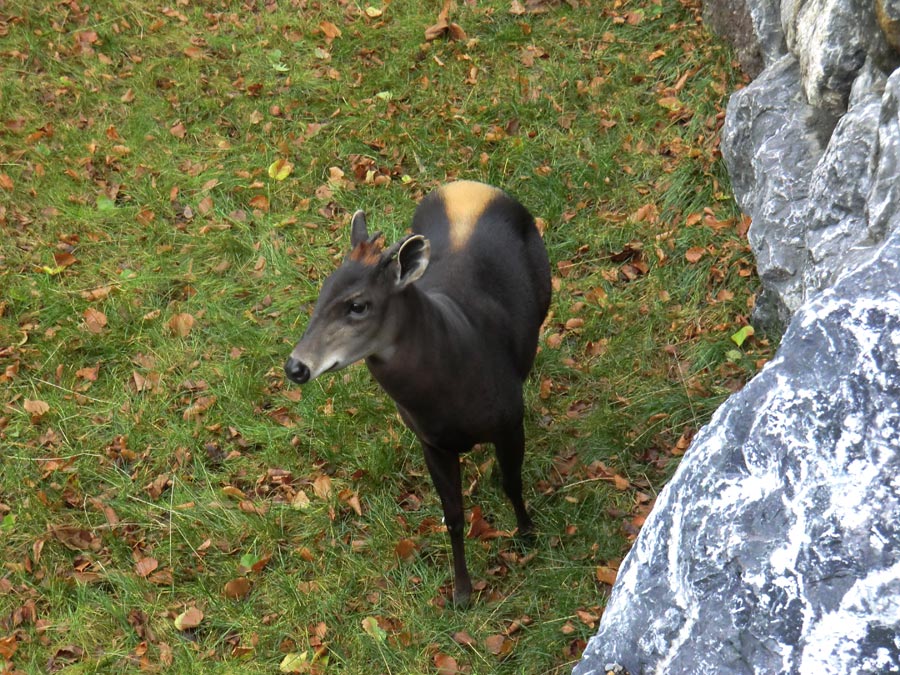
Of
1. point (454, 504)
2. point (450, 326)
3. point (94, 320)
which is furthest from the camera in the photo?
point (94, 320)

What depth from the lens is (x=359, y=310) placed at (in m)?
3.90

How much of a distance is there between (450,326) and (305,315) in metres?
2.38

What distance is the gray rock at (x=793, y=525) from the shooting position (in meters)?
2.53

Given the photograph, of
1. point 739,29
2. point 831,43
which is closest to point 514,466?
point 831,43

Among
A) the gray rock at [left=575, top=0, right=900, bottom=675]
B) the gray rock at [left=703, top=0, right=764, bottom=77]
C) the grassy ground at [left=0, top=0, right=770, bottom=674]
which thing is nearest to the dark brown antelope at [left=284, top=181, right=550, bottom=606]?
the grassy ground at [left=0, top=0, right=770, bottom=674]

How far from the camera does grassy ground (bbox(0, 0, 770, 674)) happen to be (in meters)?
4.99

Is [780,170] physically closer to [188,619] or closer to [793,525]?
[793,525]

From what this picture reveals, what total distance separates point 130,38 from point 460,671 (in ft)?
23.0

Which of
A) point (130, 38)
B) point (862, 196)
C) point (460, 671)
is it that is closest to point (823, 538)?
point (862, 196)

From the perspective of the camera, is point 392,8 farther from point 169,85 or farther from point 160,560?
point 160,560

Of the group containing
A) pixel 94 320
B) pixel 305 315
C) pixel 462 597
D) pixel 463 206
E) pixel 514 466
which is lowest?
pixel 94 320

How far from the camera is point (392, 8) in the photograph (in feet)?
29.9

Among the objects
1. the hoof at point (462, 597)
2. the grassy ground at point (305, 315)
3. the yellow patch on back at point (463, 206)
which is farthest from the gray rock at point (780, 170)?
the hoof at point (462, 597)

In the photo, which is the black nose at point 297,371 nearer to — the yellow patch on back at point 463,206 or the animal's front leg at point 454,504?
the animal's front leg at point 454,504
